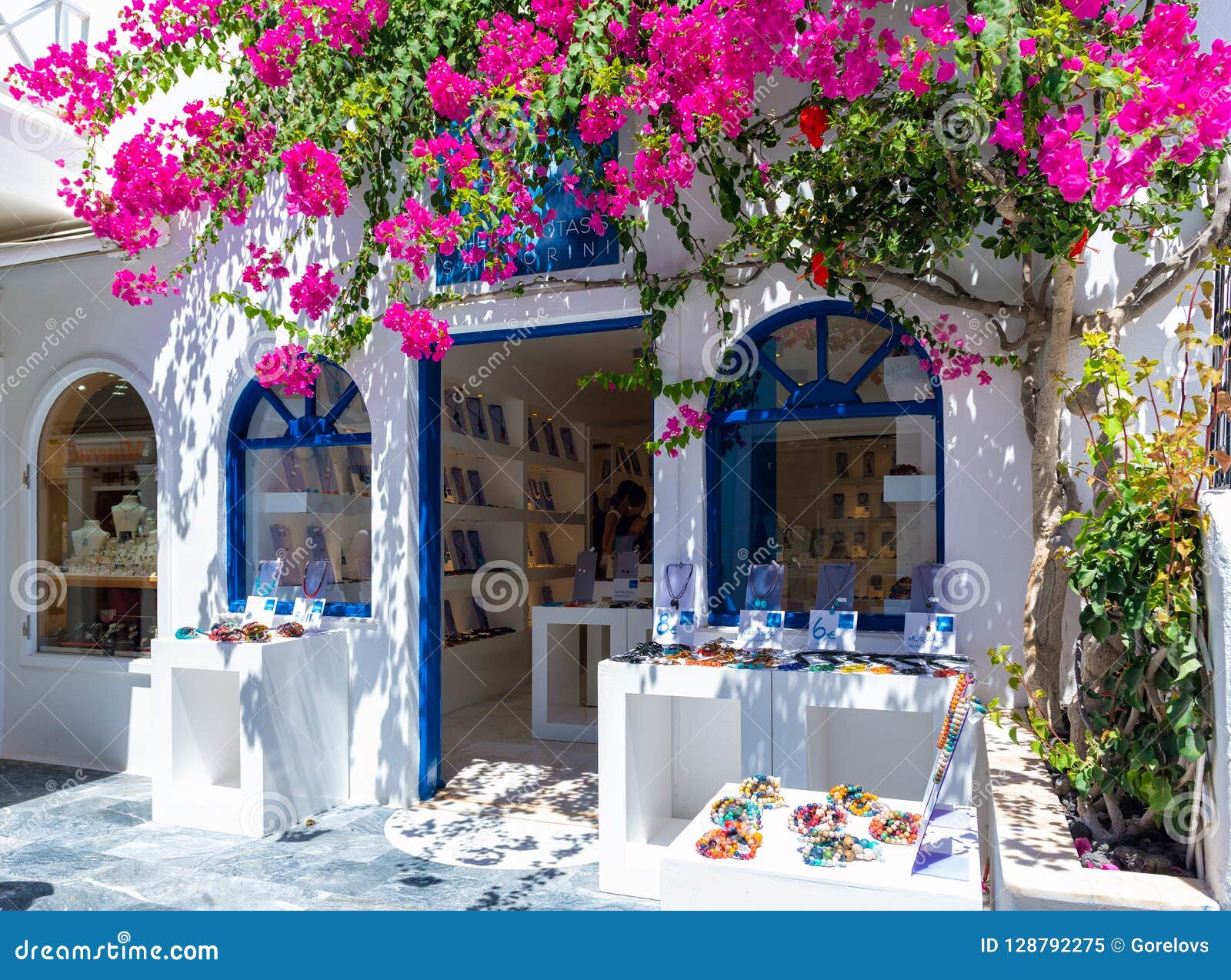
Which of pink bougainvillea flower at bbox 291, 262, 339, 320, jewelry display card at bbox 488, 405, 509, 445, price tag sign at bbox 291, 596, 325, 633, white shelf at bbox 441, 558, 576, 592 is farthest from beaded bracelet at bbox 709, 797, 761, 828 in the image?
jewelry display card at bbox 488, 405, 509, 445

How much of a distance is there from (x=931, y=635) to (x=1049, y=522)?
69 centimetres

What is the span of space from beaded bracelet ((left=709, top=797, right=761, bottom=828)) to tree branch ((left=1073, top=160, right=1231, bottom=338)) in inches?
86.8

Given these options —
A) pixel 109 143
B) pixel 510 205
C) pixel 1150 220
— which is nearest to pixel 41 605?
pixel 109 143

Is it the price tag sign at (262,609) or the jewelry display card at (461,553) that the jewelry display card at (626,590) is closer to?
the jewelry display card at (461,553)

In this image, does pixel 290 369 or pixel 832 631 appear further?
pixel 290 369

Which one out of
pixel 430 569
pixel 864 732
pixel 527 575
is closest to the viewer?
pixel 864 732

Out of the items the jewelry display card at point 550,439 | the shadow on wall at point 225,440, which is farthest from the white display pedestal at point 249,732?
the jewelry display card at point 550,439

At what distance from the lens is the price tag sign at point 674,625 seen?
442 cm

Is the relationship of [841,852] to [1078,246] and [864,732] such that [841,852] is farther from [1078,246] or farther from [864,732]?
[1078,246]

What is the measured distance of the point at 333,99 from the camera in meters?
4.73

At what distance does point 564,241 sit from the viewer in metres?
4.95

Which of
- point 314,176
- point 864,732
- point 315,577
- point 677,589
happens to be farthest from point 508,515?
point 864,732

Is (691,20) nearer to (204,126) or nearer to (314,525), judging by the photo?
(204,126)

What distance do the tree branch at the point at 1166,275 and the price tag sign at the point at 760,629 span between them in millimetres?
1745
